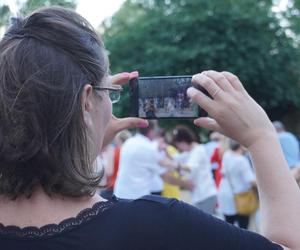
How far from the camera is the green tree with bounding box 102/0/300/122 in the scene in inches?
857

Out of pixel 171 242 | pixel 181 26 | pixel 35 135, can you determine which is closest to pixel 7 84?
pixel 35 135

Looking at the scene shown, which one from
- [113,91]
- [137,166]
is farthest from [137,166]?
[113,91]

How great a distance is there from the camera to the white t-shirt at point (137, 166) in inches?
263

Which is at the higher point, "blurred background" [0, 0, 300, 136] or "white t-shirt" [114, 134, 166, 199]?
"blurred background" [0, 0, 300, 136]

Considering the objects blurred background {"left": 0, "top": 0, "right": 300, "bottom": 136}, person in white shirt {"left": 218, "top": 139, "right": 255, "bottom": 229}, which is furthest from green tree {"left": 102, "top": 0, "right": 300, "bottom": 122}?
person in white shirt {"left": 218, "top": 139, "right": 255, "bottom": 229}

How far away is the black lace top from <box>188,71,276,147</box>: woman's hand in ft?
0.83

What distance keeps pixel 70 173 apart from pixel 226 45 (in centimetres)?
2083

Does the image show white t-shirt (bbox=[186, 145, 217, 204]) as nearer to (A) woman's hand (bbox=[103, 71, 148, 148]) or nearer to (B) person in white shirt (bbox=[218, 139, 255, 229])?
(B) person in white shirt (bbox=[218, 139, 255, 229])

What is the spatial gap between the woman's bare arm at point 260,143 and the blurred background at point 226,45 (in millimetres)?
19650

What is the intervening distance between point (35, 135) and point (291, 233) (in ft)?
1.97

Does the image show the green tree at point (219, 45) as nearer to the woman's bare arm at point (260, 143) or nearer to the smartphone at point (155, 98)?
the smartphone at point (155, 98)

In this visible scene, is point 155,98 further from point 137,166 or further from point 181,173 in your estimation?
point 181,173

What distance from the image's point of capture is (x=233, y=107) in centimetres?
138

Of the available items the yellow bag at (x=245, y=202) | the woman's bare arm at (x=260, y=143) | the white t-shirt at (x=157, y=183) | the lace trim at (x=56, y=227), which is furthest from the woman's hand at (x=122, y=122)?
the yellow bag at (x=245, y=202)
